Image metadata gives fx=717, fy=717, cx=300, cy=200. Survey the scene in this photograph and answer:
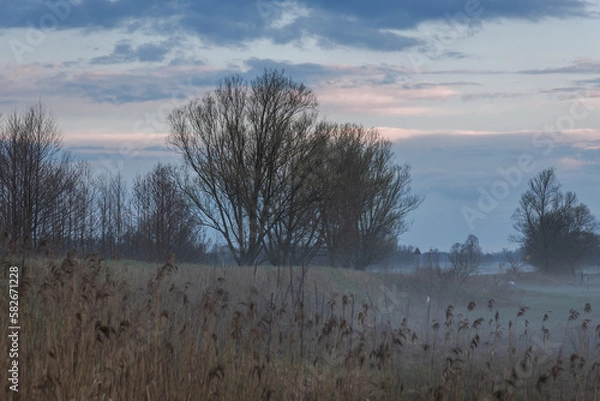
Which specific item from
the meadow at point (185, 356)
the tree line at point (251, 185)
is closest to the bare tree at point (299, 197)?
the tree line at point (251, 185)

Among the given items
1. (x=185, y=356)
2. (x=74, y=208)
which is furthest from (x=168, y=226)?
(x=185, y=356)

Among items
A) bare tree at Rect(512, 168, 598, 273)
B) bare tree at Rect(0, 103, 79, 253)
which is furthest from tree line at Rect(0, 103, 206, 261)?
bare tree at Rect(512, 168, 598, 273)

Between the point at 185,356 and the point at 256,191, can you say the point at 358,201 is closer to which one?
the point at 256,191

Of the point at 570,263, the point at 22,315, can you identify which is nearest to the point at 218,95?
the point at 22,315

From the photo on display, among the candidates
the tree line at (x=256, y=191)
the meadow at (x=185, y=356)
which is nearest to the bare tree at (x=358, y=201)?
the tree line at (x=256, y=191)

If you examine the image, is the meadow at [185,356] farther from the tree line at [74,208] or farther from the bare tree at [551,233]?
the bare tree at [551,233]

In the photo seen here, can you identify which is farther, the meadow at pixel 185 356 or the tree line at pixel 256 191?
the tree line at pixel 256 191

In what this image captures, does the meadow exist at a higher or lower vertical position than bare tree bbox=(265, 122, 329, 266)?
lower

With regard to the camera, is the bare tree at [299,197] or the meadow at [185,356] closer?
the meadow at [185,356]

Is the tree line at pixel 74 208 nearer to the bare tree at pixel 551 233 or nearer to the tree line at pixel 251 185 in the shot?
the tree line at pixel 251 185

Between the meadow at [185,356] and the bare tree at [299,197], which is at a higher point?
the bare tree at [299,197]

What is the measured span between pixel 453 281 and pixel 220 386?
27.4 meters

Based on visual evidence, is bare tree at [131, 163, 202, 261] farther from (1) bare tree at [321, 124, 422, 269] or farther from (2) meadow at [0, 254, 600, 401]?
(2) meadow at [0, 254, 600, 401]

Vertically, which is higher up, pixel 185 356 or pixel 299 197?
pixel 299 197
